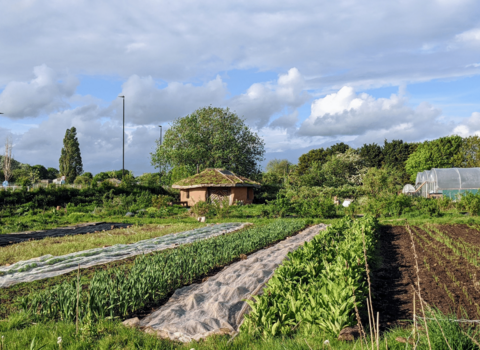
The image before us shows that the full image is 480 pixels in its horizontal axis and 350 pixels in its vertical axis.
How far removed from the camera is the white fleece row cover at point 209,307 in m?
4.17

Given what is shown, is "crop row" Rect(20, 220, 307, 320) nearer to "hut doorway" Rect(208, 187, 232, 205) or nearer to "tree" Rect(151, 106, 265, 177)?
"hut doorway" Rect(208, 187, 232, 205)

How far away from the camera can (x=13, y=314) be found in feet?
14.7

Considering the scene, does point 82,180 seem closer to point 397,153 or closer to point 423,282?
point 397,153

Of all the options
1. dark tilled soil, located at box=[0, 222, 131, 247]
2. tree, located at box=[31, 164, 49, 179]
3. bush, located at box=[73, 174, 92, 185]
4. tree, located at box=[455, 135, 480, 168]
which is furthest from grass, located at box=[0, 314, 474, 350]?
tree, located at box=[31, 164, 49, 179]

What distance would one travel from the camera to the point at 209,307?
4.76 metres

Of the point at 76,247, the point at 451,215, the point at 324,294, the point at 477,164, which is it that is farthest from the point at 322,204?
the point at 477,164

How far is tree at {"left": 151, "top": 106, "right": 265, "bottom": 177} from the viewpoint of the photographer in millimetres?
33281

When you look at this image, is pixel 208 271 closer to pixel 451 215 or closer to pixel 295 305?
pixel 295 305

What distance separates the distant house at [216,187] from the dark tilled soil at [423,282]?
51.7 feet

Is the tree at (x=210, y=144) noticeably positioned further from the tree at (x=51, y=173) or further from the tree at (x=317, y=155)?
the tree at (x=51, y=173)

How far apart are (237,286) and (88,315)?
2163 mm

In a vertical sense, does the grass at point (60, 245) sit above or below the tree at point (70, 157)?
below

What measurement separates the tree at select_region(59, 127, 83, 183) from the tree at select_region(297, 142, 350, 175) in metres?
30.0

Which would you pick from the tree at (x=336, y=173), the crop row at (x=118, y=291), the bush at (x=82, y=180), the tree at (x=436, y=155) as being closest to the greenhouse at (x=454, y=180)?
the tree at (x=336, y=173)
